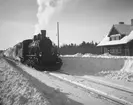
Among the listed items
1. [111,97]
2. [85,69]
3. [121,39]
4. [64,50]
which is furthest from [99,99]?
[64,50]

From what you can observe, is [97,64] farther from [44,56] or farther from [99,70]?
[44,56]

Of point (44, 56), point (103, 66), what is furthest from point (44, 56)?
point (103, 66)

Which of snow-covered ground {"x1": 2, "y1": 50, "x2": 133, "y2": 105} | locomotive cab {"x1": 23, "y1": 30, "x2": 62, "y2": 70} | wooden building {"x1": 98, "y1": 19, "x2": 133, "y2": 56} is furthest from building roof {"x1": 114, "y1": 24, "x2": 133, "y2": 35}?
locomotive cab {"x1": 23, "y1": 30, "x2": 62, "y2": 70}

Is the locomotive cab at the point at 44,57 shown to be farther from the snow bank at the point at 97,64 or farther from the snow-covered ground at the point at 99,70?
the snow bank at the point at 97,64

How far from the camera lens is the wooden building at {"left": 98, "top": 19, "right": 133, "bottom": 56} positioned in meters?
24.4

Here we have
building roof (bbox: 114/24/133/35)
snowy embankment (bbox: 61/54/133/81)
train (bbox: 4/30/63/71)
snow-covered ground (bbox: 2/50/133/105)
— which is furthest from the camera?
building roof (bbox: 114/24/133/35)

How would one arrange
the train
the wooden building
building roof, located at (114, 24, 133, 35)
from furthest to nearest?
building roof, located at (114, 24, 133, 35) → the wooden building → the train

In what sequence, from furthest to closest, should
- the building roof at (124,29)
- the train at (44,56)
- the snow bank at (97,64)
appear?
the building roof at (124,29) → the train at (44,56) → the snow bank at (97,64)

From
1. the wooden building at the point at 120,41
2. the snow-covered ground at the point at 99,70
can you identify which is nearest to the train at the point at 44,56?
the snow-covered ground at the point at 99,70

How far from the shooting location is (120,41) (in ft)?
85.8

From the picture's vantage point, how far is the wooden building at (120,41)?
2442 centimetres

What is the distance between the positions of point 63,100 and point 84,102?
0.88m

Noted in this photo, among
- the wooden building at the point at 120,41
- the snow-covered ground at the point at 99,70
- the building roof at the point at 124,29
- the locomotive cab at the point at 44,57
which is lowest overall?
the snow-covered ground at the point at 99,70

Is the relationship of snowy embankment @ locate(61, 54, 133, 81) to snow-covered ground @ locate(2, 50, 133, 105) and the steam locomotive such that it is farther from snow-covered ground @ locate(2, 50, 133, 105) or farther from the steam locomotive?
the steam locomotive
